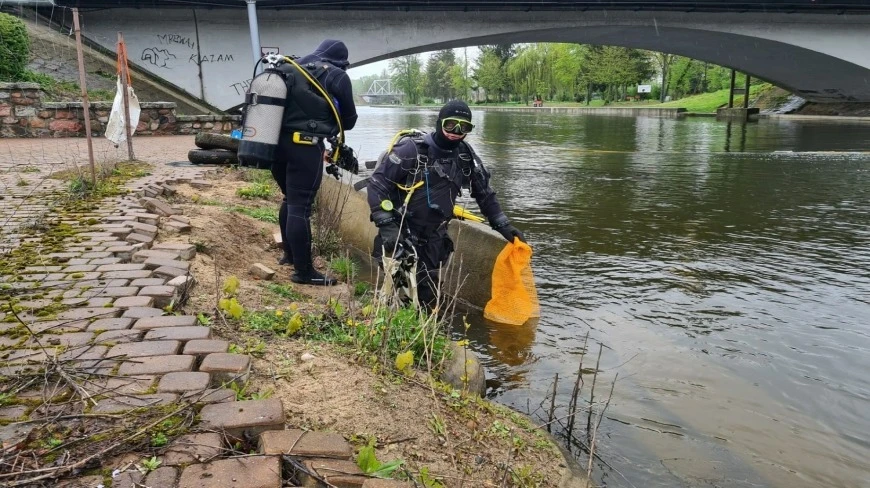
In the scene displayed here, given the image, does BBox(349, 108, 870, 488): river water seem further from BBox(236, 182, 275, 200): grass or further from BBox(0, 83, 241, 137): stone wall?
BBox(0, 83, 241, 137): stone wall

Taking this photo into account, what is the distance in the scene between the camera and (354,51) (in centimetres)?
2278

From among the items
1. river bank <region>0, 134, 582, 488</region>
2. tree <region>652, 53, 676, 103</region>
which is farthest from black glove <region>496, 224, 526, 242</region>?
tree <region>652, 53, 676, 103</region>

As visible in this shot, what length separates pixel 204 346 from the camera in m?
2.76

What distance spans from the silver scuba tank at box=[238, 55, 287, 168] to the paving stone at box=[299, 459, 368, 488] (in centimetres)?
272

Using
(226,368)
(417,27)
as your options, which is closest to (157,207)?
(226,368)

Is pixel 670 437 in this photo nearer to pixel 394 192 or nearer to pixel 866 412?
pixel 866 412

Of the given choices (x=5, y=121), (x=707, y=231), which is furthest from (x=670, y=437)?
(x=5, y=121)

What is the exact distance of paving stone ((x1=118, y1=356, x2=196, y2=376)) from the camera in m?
2.49

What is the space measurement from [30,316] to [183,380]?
113 centimetres

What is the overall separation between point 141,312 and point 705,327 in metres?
4.17

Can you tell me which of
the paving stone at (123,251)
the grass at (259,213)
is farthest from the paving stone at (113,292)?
the grass at (259,213)

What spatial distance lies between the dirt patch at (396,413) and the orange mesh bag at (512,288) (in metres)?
1.81

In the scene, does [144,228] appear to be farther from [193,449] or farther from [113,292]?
[193,449]

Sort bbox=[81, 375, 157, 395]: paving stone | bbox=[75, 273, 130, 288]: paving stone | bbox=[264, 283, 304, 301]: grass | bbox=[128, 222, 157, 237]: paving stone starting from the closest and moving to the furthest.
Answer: bbox=[81, 375, 157, 395]: paving stone, bbox=[75, 273, 130, 288]: paving stone, bbox=[264, 283, 304, 301]: grass, bbox=[128, 222, 157, 237]: paving stone
